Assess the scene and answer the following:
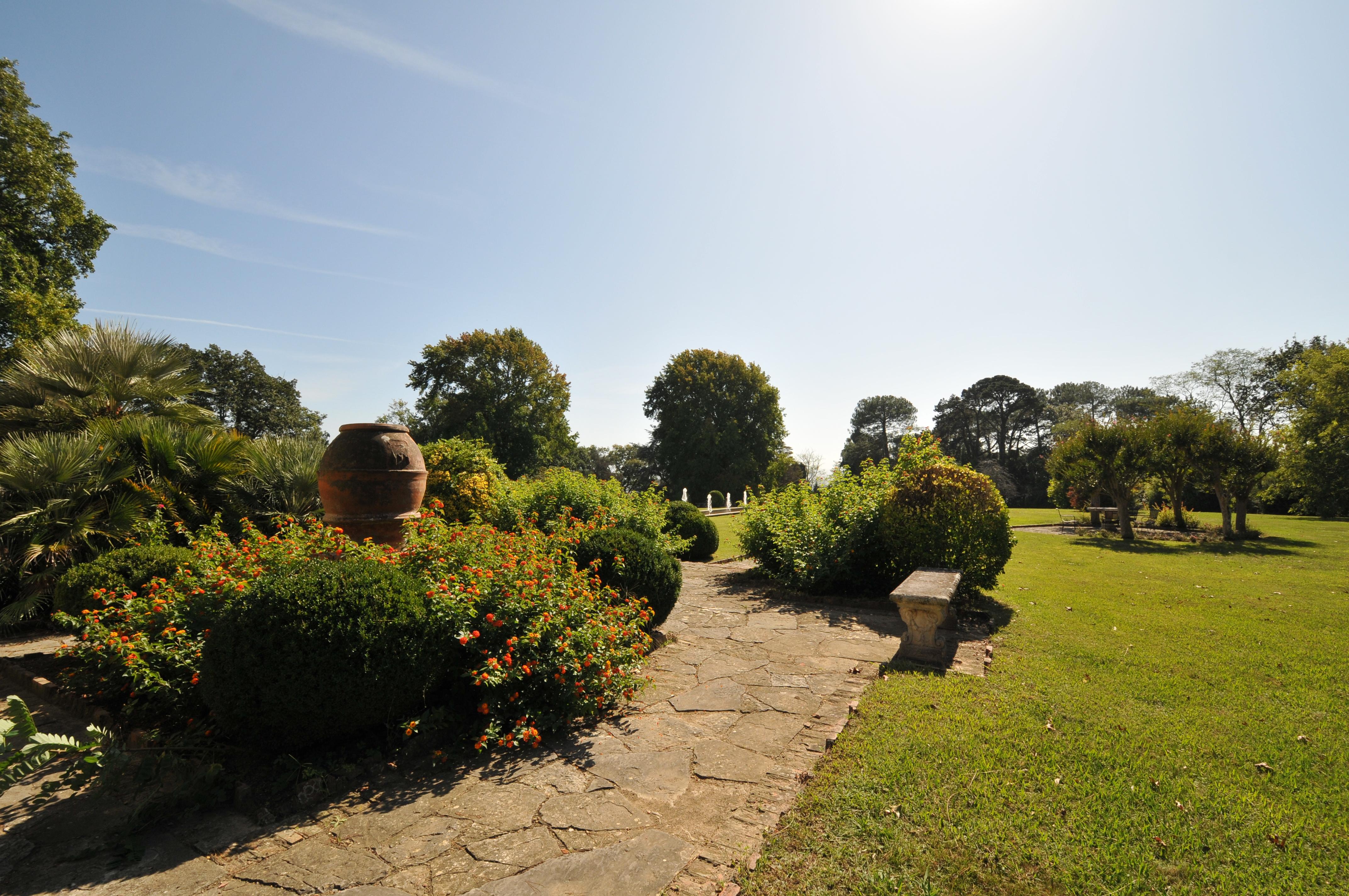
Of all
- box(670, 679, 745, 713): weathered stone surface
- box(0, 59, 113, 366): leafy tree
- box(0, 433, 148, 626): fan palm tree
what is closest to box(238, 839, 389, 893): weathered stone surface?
box(670, 679, 745, 713): weathered stone surface

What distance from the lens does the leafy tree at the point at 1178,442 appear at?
52.3ft

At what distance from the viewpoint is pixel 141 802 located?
9.46 feet

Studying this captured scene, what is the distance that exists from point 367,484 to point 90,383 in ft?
17.6

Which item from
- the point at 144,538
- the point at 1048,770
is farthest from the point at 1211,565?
the point at 144,538

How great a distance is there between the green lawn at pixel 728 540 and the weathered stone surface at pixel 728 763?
610 centimetres

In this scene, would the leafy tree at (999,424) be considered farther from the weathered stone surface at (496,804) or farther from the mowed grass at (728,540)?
the weathered stone surface at (496,804)

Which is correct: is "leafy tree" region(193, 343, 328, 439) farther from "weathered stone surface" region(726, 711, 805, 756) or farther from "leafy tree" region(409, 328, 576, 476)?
"weathered stone surface" region(726, 711, 805, 756)

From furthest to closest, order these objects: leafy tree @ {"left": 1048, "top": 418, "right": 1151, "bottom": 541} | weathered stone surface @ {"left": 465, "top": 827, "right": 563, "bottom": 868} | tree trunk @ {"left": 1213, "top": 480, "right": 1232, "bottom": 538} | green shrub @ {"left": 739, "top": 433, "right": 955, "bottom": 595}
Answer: leafy tree @ {"left": 1048, "top": 418, "right": 1151, "bottom": 541} < tree trunk @ {"left": 1213, "top": 480, "right": 1232, "bottom": 538} < green shrub @ {"left": 739, "top": 433, "right": 955, "bottom": 595} < weathered stone surface @ {"left": 465, "top": 827, "right": 563, "bottom": 868}

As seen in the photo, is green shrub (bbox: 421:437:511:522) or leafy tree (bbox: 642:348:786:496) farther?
leafy tree (bbox: 642:348:786:496)

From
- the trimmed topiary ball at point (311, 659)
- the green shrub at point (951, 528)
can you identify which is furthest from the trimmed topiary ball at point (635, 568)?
the green shrub at point (951, 528)

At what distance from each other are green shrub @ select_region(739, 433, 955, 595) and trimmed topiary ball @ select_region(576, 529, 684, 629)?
8.70 ft

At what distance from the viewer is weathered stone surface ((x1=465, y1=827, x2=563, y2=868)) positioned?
2500mm

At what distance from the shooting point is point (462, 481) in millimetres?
10492

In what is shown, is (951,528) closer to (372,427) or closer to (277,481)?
(372,427)
